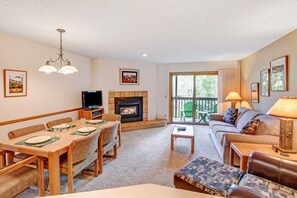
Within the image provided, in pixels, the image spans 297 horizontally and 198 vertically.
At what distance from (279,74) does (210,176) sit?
8.33ft

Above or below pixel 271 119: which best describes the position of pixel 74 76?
above

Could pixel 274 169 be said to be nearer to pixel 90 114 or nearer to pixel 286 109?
pixel 286 109

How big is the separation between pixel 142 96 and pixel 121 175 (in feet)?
12.1

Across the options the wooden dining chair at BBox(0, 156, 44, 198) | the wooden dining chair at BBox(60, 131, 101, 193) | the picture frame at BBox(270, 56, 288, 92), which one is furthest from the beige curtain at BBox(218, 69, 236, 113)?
the wooden dining chair at BBox(0, 156, 44, 198)

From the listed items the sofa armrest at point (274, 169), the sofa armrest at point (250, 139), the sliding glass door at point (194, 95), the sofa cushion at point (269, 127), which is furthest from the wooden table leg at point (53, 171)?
the sliding glass door at point (194, 95)

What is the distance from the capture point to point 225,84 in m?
5.70

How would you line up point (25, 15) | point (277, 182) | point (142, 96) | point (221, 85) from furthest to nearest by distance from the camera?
1. point (142, 96)
2. point (221, 85)
3. point (25, 15)
4. point (277, 182)

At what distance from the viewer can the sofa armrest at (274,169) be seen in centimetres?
167

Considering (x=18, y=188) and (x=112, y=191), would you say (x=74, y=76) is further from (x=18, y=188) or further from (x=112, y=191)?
(x=112, y=191)

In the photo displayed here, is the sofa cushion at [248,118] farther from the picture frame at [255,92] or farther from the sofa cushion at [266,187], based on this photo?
the sofa cushion at [266,187]

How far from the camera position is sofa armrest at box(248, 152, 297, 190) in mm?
1667

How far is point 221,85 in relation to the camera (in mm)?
5727

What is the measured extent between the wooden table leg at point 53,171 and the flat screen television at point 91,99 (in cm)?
288

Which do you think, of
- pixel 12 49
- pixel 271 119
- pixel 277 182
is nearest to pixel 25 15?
pixel 12 49
